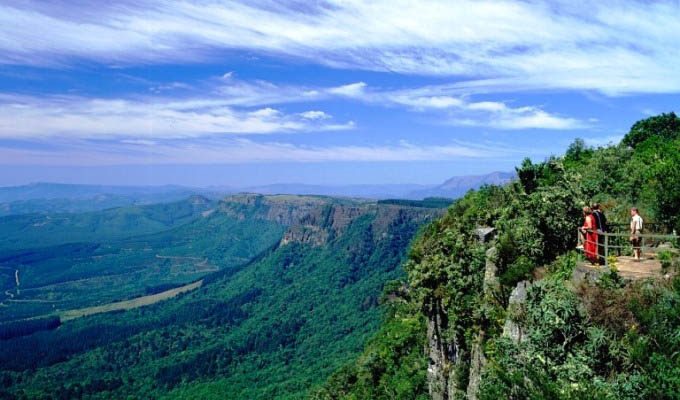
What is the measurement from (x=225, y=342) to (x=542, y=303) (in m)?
136

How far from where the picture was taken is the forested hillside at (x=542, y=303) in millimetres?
11711

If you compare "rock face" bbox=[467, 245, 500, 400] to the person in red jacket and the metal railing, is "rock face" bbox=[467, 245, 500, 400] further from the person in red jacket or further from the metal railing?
the person in red jacket

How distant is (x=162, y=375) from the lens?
11769cm

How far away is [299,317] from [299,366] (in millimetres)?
45401

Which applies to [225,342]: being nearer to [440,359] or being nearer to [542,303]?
[440,359]

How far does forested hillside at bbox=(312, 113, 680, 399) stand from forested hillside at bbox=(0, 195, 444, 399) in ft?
184

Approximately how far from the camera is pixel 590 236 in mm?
15234

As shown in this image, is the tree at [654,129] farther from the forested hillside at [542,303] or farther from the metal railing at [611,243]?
the metal railing at [611,243]

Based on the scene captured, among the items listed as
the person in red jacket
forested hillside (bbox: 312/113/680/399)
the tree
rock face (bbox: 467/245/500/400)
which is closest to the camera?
forested hillside (bbox: 312/113/680/399)

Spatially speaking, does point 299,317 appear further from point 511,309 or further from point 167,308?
point 511,309

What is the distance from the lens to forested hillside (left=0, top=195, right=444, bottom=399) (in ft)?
343

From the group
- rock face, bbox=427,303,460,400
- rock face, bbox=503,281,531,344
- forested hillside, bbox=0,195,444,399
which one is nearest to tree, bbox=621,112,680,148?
rock face, bbox=427,303,460,400

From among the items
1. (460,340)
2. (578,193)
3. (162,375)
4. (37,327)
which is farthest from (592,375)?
(37,327)

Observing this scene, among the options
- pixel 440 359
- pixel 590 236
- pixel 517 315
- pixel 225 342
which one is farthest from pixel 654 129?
pixel 225 342
